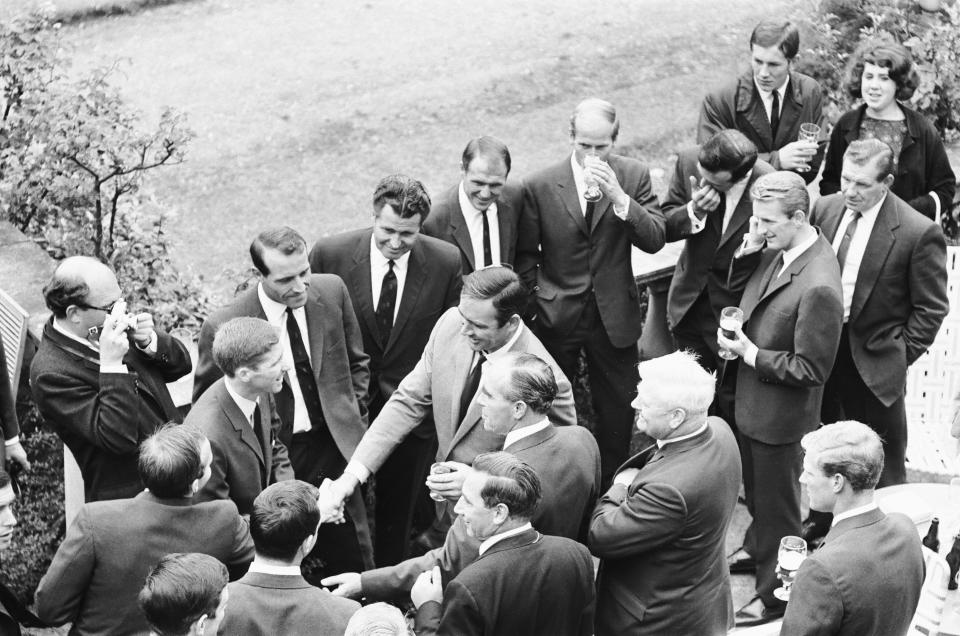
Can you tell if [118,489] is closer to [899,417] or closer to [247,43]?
[899,417]

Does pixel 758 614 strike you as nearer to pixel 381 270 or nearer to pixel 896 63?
pixel 381 270

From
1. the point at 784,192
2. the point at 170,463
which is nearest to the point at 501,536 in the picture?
the point at 170,463

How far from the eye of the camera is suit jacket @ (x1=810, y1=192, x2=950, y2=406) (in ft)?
23.9

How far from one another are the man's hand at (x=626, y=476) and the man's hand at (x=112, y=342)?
7.48 feet

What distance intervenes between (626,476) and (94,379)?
2.45m

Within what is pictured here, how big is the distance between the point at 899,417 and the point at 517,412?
3.07 metres

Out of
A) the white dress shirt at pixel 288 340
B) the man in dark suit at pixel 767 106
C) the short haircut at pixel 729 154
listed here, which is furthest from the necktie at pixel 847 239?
the white dress shirt at pixel 288 340

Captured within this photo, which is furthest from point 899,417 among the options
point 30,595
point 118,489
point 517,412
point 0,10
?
point 0,10

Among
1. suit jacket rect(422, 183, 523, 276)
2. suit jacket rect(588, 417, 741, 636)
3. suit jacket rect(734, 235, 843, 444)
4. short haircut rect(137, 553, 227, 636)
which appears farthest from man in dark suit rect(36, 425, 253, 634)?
suit jacket rect(734, 235, 843, 444)

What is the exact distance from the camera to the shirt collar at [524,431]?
5621 millimetres

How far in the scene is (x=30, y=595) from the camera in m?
7.20

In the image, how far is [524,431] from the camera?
562cm

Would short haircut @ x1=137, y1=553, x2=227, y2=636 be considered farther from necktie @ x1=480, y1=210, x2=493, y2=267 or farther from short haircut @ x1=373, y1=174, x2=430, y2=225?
necktie @ x1=480, y1=210, x2=493, y2=267

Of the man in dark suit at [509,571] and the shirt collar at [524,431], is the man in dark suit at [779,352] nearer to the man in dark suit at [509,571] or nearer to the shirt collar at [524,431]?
the shirt collar at [524,431]
